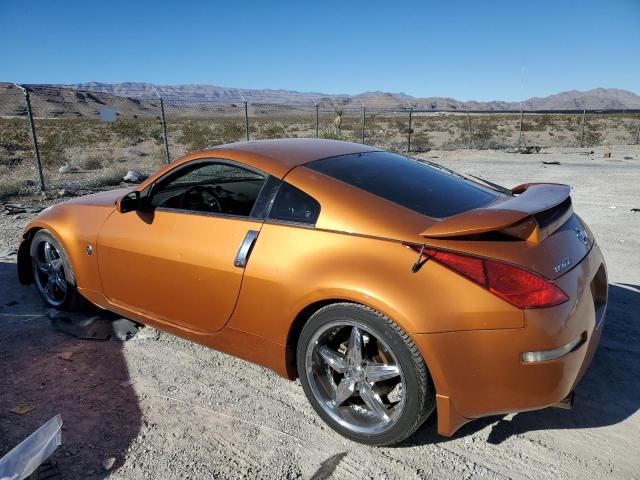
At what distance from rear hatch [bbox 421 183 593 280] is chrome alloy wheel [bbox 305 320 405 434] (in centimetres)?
61

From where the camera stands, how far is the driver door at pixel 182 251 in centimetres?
299

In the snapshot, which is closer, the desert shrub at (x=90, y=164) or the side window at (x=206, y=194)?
the side window at (x=206, y=194)

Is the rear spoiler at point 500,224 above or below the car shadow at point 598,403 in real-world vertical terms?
above

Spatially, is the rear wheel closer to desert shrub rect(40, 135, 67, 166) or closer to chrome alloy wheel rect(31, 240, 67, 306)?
chrome alloy wheel rect(31, 240, 67, 306)

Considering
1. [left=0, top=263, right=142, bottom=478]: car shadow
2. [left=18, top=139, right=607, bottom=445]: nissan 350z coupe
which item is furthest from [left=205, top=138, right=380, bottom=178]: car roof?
[left=0, top=263, right=142, bottom=478]: car shadow

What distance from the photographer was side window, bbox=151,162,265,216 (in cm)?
325

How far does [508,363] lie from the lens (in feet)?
7.07

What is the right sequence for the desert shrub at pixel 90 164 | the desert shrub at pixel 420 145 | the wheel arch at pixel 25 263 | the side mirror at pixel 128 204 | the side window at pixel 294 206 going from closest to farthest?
the side window at pixel 294 206 → the side mirror at pixel 128 204 → the wheel arch at pixel 25 263 → the desert shrub at pixel 90 164 → the desert shrub at pixel 420 145

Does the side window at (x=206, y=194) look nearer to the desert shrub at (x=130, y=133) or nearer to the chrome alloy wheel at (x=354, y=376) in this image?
the chrome alloy wheel at (x=354, y=376)

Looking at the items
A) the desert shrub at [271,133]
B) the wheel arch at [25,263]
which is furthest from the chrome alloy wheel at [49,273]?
the desert shrub at [271,133]

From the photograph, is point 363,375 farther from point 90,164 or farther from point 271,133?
point 271,133

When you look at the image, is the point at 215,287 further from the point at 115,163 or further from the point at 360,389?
the point at 115,163

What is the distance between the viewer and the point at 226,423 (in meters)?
2.84

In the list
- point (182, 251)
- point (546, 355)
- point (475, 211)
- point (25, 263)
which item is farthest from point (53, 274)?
point (546, 355)
